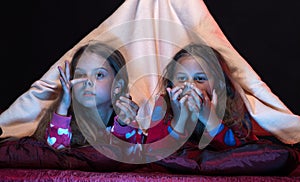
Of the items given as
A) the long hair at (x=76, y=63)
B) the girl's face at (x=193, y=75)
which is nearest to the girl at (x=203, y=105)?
the girl's face at (x=193, y=75)

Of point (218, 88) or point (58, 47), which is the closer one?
point (218, 88)

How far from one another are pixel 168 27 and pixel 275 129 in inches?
13.5

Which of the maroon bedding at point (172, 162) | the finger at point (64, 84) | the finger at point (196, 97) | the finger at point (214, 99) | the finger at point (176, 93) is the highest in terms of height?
the finger at point (64, 84)

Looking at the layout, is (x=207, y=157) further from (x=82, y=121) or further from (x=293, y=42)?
(x=293, y=42)

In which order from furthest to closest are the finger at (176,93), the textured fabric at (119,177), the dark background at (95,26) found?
the dark background at (95,26) < the finger at (176,93) < the textured fabric at (119,177)

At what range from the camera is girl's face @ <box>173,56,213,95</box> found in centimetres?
93

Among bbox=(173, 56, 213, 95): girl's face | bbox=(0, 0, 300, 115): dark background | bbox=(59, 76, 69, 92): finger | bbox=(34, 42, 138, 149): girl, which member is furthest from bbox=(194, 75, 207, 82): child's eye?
bbox=(0, 0, 300, 115): dark background

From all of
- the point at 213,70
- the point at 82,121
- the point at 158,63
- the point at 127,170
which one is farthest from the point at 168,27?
the point at 127,170

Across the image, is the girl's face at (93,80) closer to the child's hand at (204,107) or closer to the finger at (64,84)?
the finger at (64,84)

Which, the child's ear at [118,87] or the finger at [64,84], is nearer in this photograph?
the finger at [64,84]

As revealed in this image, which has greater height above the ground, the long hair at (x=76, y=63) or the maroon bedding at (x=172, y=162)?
the long hair at (x=76, y=63)

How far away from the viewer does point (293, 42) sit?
136cm

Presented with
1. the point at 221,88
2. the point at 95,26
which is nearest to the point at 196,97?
the point at 221,88

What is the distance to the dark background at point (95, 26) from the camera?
4.47ft
